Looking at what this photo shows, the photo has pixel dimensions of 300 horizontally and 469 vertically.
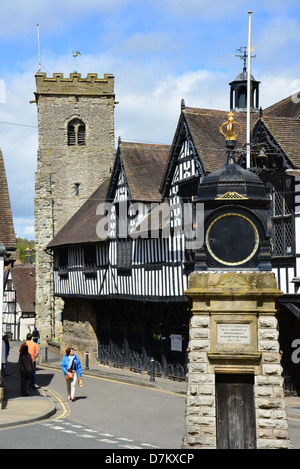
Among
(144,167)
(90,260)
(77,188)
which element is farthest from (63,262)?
(77,188)

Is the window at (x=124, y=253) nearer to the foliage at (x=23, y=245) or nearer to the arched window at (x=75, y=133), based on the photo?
the arched window at (x=75, y=133)

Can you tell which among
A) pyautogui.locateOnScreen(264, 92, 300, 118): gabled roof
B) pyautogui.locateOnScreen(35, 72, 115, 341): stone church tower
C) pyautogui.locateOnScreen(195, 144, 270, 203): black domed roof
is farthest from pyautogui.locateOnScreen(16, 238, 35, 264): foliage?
pyautogui.locateOnScreen(195, 144, 270, 203): black domed roof

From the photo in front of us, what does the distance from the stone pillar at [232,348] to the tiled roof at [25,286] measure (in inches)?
1962

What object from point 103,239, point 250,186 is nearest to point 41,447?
point 250,186

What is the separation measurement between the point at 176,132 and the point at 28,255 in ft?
167

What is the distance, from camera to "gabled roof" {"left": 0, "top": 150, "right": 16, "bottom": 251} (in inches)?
779

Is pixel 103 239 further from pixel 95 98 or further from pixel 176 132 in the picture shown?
pixel 95 98

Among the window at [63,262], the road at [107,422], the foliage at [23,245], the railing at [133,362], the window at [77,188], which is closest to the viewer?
the road at [107,422]

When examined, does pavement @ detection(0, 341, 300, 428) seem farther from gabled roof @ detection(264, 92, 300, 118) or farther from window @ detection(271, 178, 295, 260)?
gabled roof @ detection(264, 92, 300, 118)

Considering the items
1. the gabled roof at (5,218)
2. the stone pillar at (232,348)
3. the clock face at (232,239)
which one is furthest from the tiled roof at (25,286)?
the stone pillar at (232,348)

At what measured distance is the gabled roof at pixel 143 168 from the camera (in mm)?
28969

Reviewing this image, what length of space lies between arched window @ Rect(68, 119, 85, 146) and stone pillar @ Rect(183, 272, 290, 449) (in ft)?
120

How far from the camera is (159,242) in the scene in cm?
2647

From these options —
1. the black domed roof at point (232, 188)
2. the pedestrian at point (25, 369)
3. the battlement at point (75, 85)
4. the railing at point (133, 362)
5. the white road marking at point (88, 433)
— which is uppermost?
the battlement at point (75, 85)
